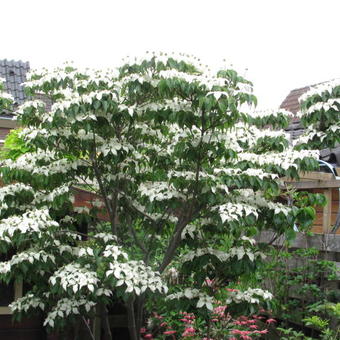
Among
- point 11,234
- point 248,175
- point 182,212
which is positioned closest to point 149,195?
point 182,212

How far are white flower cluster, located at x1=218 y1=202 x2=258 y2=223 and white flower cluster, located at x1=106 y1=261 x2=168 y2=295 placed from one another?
0.77 m

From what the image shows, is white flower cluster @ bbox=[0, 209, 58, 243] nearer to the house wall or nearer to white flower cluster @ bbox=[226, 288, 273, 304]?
white flower cluster @ bbox=[226, 288, 273, 304]

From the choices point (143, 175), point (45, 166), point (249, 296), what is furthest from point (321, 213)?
point (45, 166)

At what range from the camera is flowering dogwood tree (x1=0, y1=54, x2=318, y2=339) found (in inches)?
149

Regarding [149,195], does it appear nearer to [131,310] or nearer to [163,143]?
[163,143]

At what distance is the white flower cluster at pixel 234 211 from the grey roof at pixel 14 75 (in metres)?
8.45

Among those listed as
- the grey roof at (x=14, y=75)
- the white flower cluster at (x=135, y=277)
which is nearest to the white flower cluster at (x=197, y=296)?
the white flower cluster at (x=135, y=277)

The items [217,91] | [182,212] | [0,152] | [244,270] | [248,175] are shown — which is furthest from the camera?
[0,152]

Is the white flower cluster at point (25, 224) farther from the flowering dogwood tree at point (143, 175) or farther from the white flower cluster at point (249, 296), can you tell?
the white flower cluster at point (249, 296)

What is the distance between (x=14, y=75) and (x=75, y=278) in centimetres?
895

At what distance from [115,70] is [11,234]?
1479 millimetres

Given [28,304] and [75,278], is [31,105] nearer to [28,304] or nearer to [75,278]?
[75,278]

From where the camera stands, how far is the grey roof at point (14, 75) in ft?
37.2

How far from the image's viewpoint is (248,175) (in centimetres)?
385
